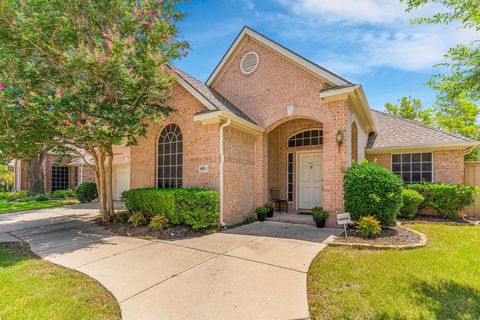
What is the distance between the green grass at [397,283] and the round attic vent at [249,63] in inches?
305

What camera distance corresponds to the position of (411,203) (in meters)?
Result: 9.77

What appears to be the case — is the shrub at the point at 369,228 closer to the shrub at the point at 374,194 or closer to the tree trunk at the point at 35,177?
the shrub at the point at 374,194

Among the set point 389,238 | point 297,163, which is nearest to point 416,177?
point 297,163

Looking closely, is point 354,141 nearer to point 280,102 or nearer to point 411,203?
point 411,203

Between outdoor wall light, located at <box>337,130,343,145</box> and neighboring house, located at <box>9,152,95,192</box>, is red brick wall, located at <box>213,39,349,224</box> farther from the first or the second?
neighboring house, located at <box>9,152,95,192</box>

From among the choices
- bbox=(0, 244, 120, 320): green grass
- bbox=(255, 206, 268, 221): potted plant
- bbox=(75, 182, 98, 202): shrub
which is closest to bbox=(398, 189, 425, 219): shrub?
bbox=(255, 206, 268, 221): potted plant

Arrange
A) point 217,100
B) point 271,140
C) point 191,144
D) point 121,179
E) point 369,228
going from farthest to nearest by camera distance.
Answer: point 121,179 → point 271,140 → point 217,100 → point 191,144 → point 369,228

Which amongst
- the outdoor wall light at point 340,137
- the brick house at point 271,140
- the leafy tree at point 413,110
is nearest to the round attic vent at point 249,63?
the brick house at point 271,140

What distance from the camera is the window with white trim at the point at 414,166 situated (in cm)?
1112

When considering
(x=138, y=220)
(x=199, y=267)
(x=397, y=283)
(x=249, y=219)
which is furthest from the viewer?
(x=249, y=219)

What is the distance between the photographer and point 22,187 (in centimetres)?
2398

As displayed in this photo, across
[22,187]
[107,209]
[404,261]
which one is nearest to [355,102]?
[404,261]

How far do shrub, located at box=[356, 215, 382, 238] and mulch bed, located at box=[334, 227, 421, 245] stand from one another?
0.13 m

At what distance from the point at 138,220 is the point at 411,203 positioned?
1009 cm
